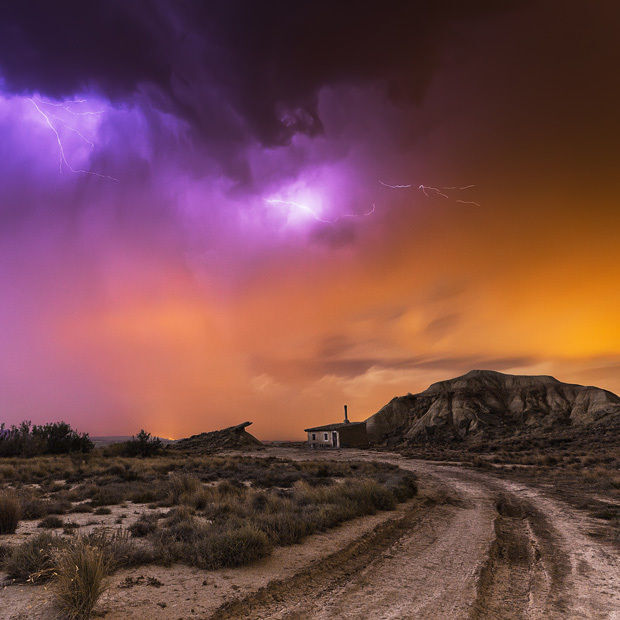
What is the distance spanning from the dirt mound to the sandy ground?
5491 cm

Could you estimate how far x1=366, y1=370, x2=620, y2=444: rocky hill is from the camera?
64.3 m

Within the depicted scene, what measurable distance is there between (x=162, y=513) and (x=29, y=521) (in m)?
3.77

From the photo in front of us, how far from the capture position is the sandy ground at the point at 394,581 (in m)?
5.62

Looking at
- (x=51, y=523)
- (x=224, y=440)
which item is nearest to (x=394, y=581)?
(x=51, y=523)

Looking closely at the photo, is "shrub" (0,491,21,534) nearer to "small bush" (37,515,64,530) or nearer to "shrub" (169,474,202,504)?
"small bush" (37,515,64,530)

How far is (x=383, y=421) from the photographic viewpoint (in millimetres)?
86938

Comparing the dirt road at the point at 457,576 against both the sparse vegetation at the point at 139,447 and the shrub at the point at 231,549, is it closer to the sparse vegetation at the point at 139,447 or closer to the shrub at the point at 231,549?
the shrub at the point at 231,549

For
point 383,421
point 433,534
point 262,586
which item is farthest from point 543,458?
point 383,421

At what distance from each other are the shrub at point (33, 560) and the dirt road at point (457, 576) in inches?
134

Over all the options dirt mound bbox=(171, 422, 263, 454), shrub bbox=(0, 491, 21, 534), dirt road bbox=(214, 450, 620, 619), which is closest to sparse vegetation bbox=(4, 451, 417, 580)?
shrub bbox=(0, 491, 21, 534)

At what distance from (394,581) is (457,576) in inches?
47.9

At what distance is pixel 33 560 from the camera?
6.73 meters

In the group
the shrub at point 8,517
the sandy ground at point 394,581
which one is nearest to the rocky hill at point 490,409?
the sandy ground at point 394,581

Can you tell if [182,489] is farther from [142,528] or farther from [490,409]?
[490,409]
